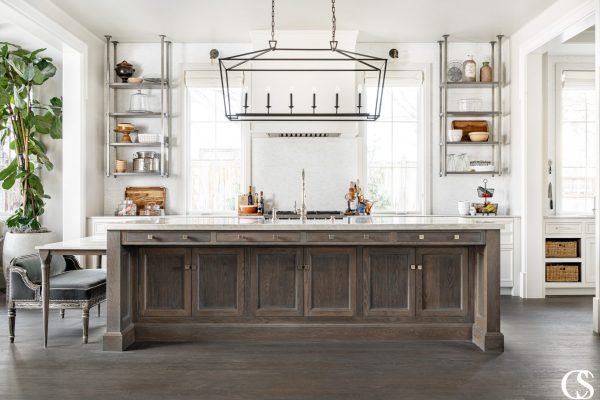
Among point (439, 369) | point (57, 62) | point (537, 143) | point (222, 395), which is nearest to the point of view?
point (222, 395)

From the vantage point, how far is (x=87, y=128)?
619 cm

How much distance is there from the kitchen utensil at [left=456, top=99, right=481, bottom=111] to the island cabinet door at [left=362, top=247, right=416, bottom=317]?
316cm

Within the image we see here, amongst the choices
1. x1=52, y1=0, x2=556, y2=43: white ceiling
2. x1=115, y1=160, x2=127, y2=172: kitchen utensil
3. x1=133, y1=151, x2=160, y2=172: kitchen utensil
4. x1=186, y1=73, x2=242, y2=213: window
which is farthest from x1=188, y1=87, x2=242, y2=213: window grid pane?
x1=52, y1=0, x2=556, y2=43: white ceiling

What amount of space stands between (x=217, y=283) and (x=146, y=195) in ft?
9.76

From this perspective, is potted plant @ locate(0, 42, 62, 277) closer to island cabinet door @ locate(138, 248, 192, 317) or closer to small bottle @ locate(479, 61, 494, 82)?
island cabinet door @ locate(138, 248, 192, 317)

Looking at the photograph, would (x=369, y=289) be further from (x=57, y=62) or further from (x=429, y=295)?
(x=57, y=62)

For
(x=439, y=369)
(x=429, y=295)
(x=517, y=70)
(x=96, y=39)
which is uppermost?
(x=96, y=39)

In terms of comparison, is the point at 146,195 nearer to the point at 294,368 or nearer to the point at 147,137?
the point at 147,137

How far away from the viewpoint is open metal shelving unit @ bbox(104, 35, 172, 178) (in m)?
6.49

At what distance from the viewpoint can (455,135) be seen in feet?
21.3

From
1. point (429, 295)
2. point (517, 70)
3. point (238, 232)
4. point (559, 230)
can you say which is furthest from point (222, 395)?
point (517, 70)

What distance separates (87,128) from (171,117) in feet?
3.38

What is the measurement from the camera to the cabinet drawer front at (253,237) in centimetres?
392

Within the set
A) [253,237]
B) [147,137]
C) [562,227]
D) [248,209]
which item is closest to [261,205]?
[248,209]
